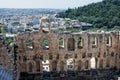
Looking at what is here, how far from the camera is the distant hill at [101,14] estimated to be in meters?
85.9

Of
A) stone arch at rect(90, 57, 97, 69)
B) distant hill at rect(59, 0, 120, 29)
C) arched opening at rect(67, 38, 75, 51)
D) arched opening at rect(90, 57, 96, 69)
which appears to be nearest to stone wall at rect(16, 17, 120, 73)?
arched opening at rect(67, 38, 75, 51)

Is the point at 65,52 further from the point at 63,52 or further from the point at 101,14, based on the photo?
the point at 101,14

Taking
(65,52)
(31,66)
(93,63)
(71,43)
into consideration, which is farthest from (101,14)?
(31,66)

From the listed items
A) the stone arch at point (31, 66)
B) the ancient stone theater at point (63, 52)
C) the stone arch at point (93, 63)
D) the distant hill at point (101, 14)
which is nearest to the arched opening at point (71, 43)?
the ancient stone theater at point (63, 52)

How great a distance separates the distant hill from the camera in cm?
8594

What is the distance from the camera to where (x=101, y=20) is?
88.9 m

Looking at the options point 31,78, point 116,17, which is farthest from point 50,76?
point 116,17

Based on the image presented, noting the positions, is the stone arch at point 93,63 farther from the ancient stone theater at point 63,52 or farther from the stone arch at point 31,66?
the stone arch at point 31,66

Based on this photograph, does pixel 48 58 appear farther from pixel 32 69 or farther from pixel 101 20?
pixel 101 20

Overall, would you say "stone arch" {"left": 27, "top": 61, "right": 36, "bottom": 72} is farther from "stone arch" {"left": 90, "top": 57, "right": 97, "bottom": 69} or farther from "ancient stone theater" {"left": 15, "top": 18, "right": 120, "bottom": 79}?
"stone arch" {"left": 90, "top": 57, "right": 97, "bottom": 69}

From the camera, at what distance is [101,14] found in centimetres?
9494

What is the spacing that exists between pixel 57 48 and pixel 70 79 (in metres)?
4.11

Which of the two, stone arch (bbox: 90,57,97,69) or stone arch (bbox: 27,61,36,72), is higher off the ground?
stone arch (bbox: 27,61,36,72)

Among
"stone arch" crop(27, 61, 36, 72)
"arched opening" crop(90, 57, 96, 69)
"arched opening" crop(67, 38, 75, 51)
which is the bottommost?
"arched opening" crop(90, 57, 96, 69)
